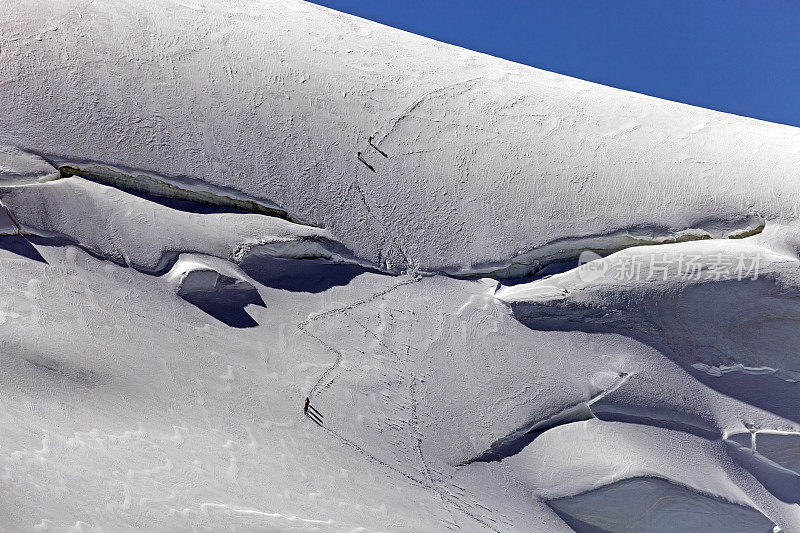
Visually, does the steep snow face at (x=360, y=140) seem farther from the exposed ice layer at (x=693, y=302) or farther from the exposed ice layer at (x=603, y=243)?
the exposed ice layer at (x=693, y=302)

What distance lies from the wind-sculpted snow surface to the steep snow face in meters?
0.01

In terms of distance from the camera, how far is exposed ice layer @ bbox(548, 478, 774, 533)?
2.38 m

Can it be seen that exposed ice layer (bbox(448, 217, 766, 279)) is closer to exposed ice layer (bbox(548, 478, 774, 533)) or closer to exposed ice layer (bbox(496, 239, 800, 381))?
exposed ice layer (bbox(496, 239, 800, 381))

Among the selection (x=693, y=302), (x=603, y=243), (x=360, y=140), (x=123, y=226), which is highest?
(x=360, y=140)

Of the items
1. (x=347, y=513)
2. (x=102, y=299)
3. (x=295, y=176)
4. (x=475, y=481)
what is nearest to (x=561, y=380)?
(x=475, y=481)

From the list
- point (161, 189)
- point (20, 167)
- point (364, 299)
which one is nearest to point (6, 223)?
point (20, 167)

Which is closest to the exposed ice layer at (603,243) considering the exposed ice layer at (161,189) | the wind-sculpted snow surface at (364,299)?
the wind-sculpted snow surface at (364,299)

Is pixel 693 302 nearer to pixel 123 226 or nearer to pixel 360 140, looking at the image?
pixel 360 140

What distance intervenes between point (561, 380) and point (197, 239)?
128 centimetres

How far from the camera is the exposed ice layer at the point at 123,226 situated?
2.36 meters

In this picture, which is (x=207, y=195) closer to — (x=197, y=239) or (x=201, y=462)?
(x=197, y=239)

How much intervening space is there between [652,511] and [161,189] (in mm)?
1933

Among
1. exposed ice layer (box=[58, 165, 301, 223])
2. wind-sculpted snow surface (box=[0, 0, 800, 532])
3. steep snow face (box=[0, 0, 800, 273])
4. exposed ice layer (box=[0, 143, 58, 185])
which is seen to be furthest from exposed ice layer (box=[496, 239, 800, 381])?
exposed ice layer (box=[0, 143, 58, 185])

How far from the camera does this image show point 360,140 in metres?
2.60
